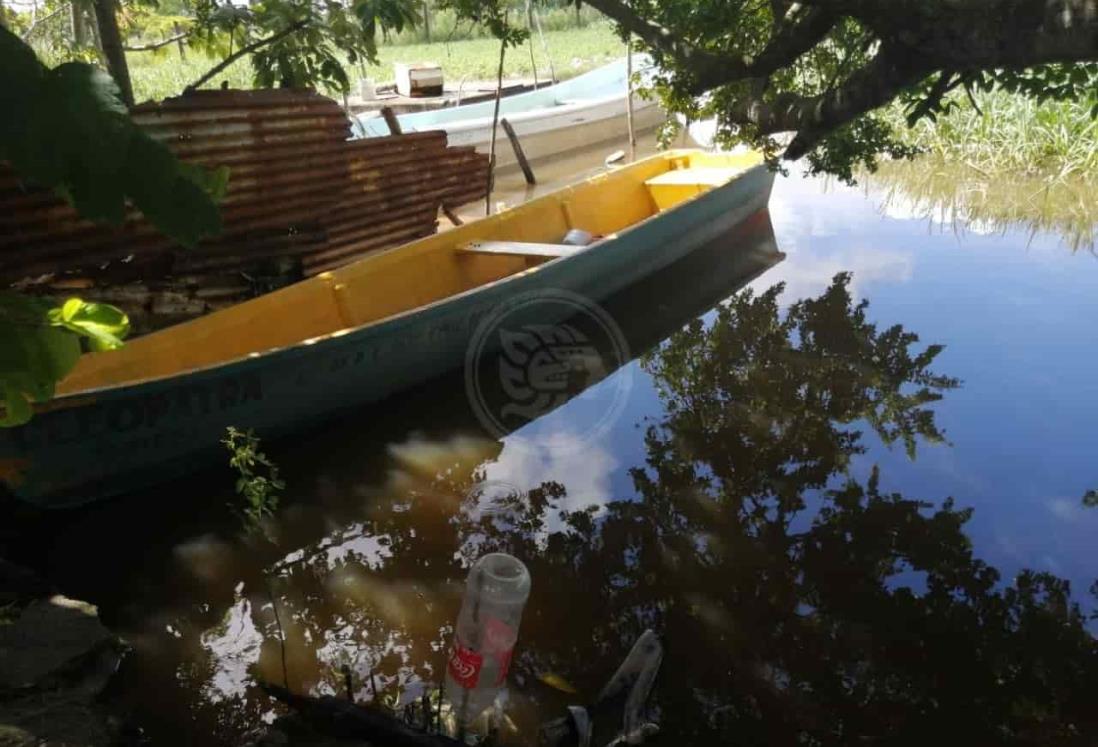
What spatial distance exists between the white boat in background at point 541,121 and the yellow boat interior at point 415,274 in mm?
3627

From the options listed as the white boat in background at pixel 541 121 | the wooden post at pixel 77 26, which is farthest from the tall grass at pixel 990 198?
the wooden post at pixel 77 26

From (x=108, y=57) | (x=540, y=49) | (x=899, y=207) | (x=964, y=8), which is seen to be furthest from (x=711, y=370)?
(x=540, y=49)

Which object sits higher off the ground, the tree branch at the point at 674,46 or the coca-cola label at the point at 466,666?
the tree branch at the point at 674,46

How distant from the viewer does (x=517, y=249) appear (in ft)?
21.4

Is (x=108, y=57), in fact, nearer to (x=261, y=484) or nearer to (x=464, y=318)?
(x=464, y=318)

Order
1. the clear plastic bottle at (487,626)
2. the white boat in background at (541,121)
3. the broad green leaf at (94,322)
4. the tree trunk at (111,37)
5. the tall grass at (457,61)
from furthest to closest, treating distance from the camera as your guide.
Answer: the tall grass at (457,61)
the white boat in background at (541,121)
the tree trunk at (111,37)
the clear plastic bottle at (487,626)
the broad green leaf at (94,322)

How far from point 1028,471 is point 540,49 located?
1123 inches

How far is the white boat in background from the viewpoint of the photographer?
12531 millimetres

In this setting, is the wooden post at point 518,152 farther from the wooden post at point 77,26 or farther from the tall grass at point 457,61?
the wooden post at point 77,26

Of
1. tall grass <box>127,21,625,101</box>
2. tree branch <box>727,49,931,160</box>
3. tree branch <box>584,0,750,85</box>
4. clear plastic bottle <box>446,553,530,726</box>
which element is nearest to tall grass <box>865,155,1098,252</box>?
tree branch <box>727,49,931,160</box>

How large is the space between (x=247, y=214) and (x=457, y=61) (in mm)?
25561

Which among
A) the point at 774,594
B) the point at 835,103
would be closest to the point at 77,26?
the point at 835,103

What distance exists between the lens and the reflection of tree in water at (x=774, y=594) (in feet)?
10.4

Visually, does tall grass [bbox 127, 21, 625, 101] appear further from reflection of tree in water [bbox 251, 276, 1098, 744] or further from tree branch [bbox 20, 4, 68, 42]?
reflection of tree in water [bbox 251, 276, 1098, 744]
